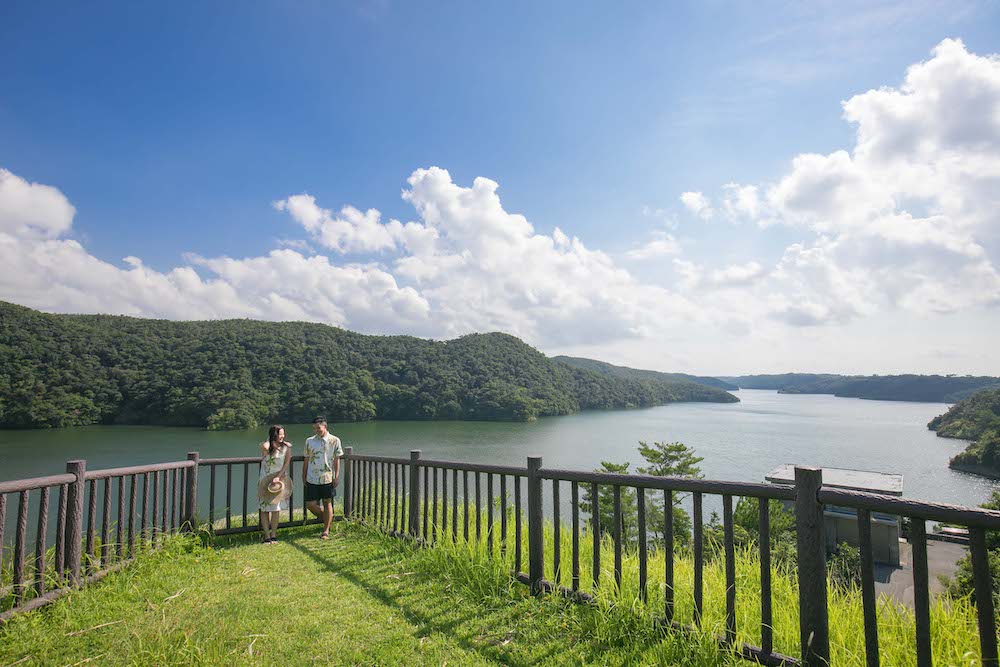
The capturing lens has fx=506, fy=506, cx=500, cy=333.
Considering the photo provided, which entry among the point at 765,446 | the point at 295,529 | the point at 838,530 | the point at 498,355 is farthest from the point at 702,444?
the point at 295,529

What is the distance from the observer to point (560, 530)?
3.59 meters

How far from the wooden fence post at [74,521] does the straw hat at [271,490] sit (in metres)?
1.66

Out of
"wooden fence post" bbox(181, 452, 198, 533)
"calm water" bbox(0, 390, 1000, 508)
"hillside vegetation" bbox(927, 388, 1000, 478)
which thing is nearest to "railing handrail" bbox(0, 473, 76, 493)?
"wooden fence post" bbox(181, 452, 198, 533)

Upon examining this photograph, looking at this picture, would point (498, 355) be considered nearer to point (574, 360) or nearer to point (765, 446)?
point (765, 446)

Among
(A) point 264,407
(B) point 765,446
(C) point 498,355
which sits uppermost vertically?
(C) point 498,355

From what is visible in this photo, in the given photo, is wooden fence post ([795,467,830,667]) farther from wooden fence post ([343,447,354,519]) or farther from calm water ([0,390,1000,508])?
calm water ([0,390,1000,508])

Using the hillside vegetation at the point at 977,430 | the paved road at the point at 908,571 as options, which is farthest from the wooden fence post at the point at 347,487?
the hillside vegetation at the point at 977,430

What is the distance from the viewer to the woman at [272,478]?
5.00 m

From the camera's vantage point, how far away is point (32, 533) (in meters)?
15.4

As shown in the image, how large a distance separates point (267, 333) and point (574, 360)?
74.5 metres

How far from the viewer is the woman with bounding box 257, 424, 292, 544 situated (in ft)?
16.4

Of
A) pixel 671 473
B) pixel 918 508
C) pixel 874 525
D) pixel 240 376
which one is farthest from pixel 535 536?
pixel 240 376

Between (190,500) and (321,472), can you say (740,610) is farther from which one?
(190,500)

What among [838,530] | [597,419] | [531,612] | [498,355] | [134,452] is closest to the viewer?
[531,612]
